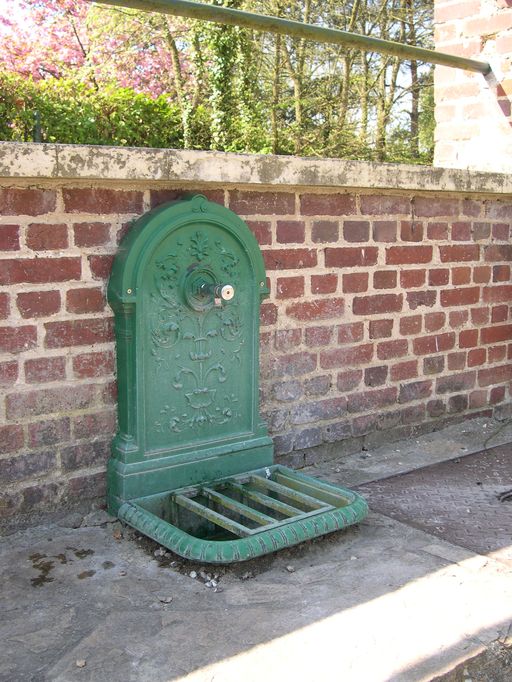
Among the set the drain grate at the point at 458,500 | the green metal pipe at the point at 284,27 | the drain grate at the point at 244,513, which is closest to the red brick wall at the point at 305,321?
the drain grate at the point at 244,513

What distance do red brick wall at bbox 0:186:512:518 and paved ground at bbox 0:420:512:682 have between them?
0.38 m

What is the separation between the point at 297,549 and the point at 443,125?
2777 mm

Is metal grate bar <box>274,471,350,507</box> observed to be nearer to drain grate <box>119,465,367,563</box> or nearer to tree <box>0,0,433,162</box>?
drain grate <box>119,465,367,563</box>

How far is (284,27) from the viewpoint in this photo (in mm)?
3270

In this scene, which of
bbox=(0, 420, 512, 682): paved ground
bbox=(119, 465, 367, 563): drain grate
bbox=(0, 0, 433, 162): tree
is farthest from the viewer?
bbox=(0, 0, 433, 162): tree

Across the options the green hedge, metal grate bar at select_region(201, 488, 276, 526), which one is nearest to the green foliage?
the green hedge

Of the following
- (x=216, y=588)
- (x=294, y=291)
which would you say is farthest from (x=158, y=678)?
(x=294, y=291)

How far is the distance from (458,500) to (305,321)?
0.96 m

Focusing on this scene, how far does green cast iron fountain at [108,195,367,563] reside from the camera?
2.72 metres


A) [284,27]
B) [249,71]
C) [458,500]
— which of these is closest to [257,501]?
[458,500]

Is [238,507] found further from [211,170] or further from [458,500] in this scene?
[211,170]

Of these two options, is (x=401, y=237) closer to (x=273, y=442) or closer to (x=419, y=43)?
(x=273, y=442)

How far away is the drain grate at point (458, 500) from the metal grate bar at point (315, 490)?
0.24 metres

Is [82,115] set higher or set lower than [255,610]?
higher
